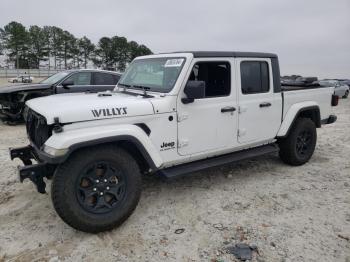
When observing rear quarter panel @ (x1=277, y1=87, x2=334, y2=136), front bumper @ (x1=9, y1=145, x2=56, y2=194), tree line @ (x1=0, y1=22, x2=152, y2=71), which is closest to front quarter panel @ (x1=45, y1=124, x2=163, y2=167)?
front bumper @ (x1=9, y1=145, x2=56, y2=194)

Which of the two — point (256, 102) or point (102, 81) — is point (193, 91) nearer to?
point (256, 102)

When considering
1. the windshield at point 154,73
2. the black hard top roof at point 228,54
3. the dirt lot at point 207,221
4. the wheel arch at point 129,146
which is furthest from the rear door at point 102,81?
the wheel arch at point 129,146

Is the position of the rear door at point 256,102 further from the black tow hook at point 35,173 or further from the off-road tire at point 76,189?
the black tow hook at point 35,173

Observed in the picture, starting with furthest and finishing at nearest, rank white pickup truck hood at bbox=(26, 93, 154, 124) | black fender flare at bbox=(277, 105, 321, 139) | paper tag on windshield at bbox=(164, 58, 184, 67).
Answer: black fender flare at bbox=(277, 105, 321, 139)
paper tag on windshield at bbox=(164, 58, 184, 67)
white pickup truck hood at bbox=(26, 93, 154, 124)

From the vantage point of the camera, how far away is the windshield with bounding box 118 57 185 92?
412 centimetres

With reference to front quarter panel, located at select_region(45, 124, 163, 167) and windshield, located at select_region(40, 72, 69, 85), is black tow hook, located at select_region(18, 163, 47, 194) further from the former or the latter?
windshield, located at select_region(40, 72, 69, 85)

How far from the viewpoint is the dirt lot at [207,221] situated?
3.19m

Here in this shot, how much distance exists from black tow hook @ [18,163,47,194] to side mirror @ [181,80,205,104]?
5.63ft

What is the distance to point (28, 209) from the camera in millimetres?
4000

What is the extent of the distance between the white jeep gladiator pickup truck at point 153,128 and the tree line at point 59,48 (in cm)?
6052

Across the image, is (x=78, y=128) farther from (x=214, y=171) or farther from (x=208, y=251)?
(x=214, y=171)

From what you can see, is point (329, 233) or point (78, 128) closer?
point (78, 128)

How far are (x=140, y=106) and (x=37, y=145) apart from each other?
124 centimetres

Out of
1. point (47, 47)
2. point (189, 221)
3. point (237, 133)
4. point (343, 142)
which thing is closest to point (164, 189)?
point (189, 221)
